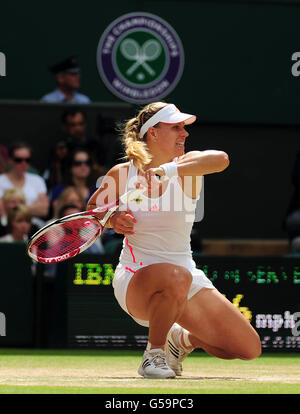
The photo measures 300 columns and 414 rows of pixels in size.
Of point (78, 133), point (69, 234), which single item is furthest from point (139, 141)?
point (78, 133)

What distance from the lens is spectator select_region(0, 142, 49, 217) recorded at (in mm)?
9844

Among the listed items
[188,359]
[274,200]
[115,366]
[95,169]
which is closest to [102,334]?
[188,359]

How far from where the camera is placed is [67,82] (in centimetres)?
1110

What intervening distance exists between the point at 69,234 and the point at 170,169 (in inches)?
35.5

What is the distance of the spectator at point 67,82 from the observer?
11.1 m

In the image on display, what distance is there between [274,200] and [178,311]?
702 centimetres

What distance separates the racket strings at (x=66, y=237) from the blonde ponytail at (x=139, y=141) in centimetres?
42

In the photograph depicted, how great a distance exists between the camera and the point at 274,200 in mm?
12828

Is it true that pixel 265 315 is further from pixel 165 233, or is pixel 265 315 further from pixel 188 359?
pixel 165 233

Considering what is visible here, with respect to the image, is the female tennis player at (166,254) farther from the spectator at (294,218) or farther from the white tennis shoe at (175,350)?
the spectator at (294,218)

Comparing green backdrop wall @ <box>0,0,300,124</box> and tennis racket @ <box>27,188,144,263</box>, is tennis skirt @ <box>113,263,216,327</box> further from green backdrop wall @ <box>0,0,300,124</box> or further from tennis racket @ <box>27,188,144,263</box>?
green backdrop wall @ <box>0,0,300,124</box>

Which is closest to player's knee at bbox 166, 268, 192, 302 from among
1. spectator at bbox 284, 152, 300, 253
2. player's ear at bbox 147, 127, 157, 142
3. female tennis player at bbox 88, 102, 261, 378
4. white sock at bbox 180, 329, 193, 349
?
female tennis player at bbox 88, 102, 261, 378

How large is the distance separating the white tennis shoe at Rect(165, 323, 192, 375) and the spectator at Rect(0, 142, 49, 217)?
3599 mm

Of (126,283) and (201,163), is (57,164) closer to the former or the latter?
(126,283)
